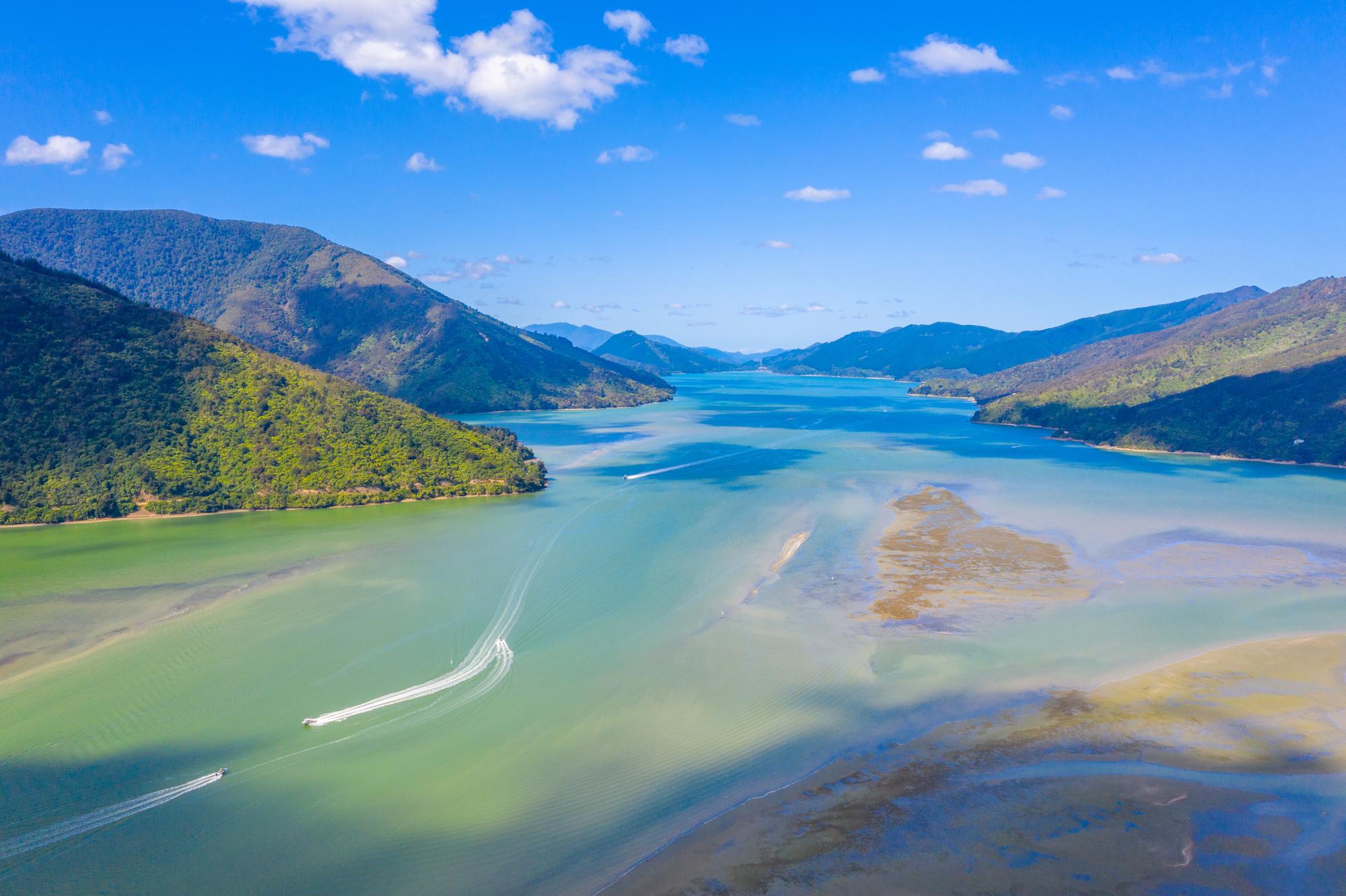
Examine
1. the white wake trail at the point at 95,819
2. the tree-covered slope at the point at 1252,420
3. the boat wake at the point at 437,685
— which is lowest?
the white wake trail at the point at 95,819

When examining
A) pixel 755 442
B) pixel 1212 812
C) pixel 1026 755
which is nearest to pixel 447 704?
pixel 1026 755

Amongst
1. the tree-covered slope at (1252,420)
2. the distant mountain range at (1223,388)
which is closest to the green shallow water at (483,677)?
the tree-covered slope at (1252,420)

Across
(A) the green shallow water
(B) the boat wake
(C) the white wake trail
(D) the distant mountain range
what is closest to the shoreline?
(A) the green shallow water

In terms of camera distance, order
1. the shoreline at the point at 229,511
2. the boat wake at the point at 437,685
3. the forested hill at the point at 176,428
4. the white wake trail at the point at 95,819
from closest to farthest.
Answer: the white wake trail at the point at 95,819 → the boat wake at the point at 437,685 → the shoreline at the point at 229,511 → the forested hill at the point at 176,428

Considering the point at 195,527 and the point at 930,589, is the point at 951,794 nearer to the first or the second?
the point at 930,589

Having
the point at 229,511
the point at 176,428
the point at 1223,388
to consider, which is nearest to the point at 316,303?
the point at 176,428

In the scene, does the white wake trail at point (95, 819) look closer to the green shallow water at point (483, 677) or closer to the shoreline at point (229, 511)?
the green shallow water at point (483, 677)

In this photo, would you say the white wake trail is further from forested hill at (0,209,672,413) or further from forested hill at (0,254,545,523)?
forested hill at (0,209,672,413)
